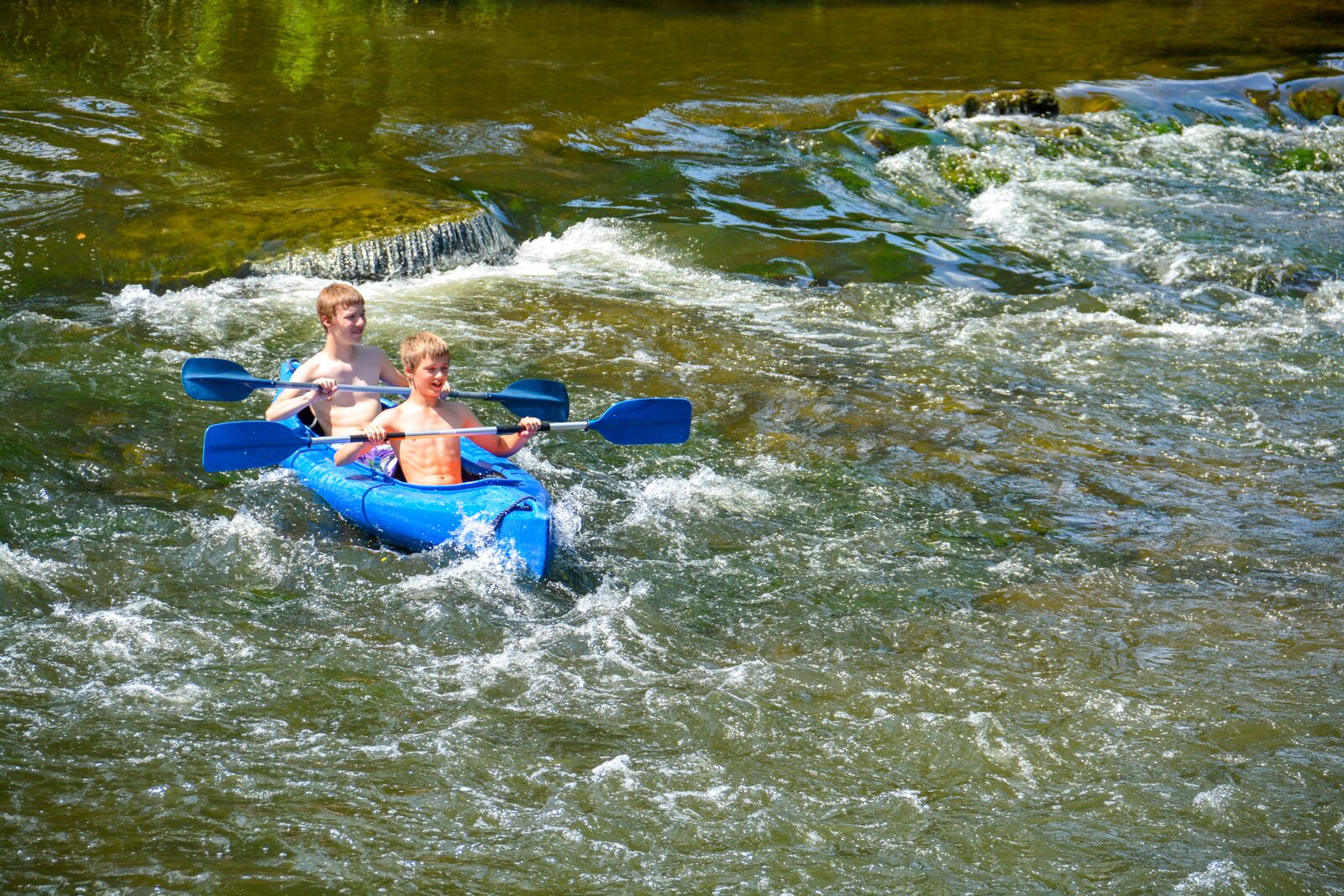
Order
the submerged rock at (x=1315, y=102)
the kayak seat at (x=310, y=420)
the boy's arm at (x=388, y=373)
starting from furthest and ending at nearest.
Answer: the submerged rock at (x=1315, y=102), the boy's arm at (x=388, y=373), the kayak seat at (x=310, y=420)

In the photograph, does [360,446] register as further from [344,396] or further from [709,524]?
[709,524]

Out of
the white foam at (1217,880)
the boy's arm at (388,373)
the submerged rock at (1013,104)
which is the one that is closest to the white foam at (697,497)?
the boy's arm at (388,373)

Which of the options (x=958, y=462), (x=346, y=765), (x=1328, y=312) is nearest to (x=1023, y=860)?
(x=346, y=765)

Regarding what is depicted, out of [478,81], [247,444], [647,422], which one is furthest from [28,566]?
[478,81]

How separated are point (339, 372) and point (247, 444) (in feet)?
2.31

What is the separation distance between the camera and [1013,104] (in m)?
13.3

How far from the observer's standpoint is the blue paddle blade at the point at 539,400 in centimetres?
591

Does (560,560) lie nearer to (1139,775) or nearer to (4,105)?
(1139,775)

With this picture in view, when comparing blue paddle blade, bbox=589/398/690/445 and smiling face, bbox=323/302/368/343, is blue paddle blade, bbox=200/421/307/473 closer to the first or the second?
smiling face, bbox=323/302/368/343

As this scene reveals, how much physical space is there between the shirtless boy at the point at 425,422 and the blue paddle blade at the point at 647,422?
15.4 inches

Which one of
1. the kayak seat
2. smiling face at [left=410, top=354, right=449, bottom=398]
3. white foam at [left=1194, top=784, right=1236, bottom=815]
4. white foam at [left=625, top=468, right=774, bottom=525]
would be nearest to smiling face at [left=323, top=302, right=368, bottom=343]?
the kayak seat

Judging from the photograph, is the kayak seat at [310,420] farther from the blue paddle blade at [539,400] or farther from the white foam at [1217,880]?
the white foam at [1217,880]

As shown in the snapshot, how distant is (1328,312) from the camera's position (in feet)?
28.7

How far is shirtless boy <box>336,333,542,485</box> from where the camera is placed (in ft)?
17.5
